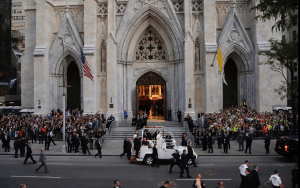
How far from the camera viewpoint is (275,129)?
24562 millimetres

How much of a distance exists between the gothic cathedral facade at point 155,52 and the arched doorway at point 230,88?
0.11 meters

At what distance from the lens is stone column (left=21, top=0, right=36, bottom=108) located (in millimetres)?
33688

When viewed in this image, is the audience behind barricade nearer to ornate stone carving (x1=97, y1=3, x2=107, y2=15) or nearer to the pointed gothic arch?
the pointed gothic arch

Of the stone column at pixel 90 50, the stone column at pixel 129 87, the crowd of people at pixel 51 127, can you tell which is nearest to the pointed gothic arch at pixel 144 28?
the stone column at pixel 129 87

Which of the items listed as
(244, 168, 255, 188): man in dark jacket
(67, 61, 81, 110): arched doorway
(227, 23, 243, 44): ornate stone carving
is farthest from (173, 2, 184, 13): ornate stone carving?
(244, 168, 255, 188): man in dark jacket

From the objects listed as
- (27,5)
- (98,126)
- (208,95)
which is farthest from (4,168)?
(27,5)

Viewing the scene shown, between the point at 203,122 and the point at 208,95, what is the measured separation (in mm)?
3945

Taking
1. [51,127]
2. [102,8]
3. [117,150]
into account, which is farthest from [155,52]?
[117,150]

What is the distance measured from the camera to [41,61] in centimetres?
A: 3102

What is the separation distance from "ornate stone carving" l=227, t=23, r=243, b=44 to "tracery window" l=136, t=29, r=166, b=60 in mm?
7163

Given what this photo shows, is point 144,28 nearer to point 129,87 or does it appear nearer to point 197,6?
point 197,6

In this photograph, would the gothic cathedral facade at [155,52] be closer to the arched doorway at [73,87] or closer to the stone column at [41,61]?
the stone column at [41,61]

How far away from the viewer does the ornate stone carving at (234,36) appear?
99.9 ft

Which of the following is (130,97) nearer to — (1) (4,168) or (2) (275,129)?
(2) (275,129)
